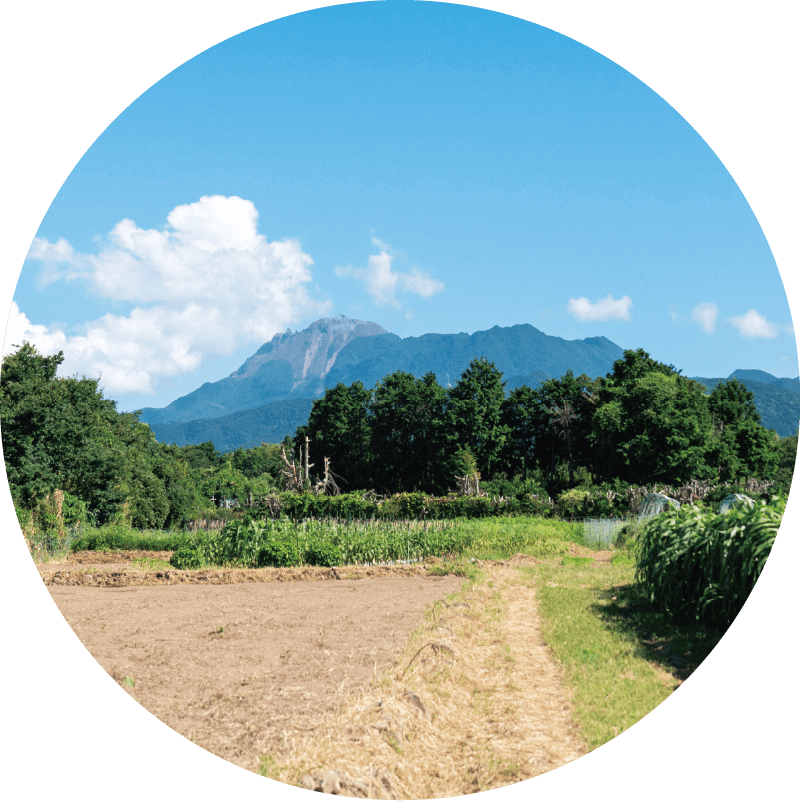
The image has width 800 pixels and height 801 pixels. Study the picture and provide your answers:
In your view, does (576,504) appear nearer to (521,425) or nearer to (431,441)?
(521,425)

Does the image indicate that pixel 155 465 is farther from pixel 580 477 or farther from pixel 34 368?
pixel 580 477

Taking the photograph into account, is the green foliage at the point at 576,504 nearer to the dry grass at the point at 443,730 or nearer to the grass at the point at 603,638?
the grass at the point at 603,638

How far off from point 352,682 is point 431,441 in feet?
120

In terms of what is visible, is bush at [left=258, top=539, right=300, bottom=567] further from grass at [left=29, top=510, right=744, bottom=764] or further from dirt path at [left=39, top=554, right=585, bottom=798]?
dirt path at [left=39, top=554, right=585, bottom=798]

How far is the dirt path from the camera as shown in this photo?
4.41 metres

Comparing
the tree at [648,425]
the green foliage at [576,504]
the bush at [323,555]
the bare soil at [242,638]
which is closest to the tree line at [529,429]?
the tree at [648,425]

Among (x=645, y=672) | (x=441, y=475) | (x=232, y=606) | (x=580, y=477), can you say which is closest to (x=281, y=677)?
(x=645, y=672)

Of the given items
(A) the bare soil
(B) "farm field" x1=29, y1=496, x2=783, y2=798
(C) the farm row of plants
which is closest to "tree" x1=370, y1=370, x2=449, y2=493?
(C) the farm row of plants

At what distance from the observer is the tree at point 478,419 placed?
40875 millimetres

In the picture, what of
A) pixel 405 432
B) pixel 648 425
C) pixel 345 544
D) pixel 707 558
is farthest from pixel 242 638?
pixel 405 432

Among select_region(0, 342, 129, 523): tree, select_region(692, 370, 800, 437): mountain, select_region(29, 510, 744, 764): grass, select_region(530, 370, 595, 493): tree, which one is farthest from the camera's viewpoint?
select_region(530, 370, 595, 493): tree

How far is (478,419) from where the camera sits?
4050 cm

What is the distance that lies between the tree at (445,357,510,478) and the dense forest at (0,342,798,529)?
101 millimetres

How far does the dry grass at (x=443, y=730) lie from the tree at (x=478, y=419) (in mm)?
32924
